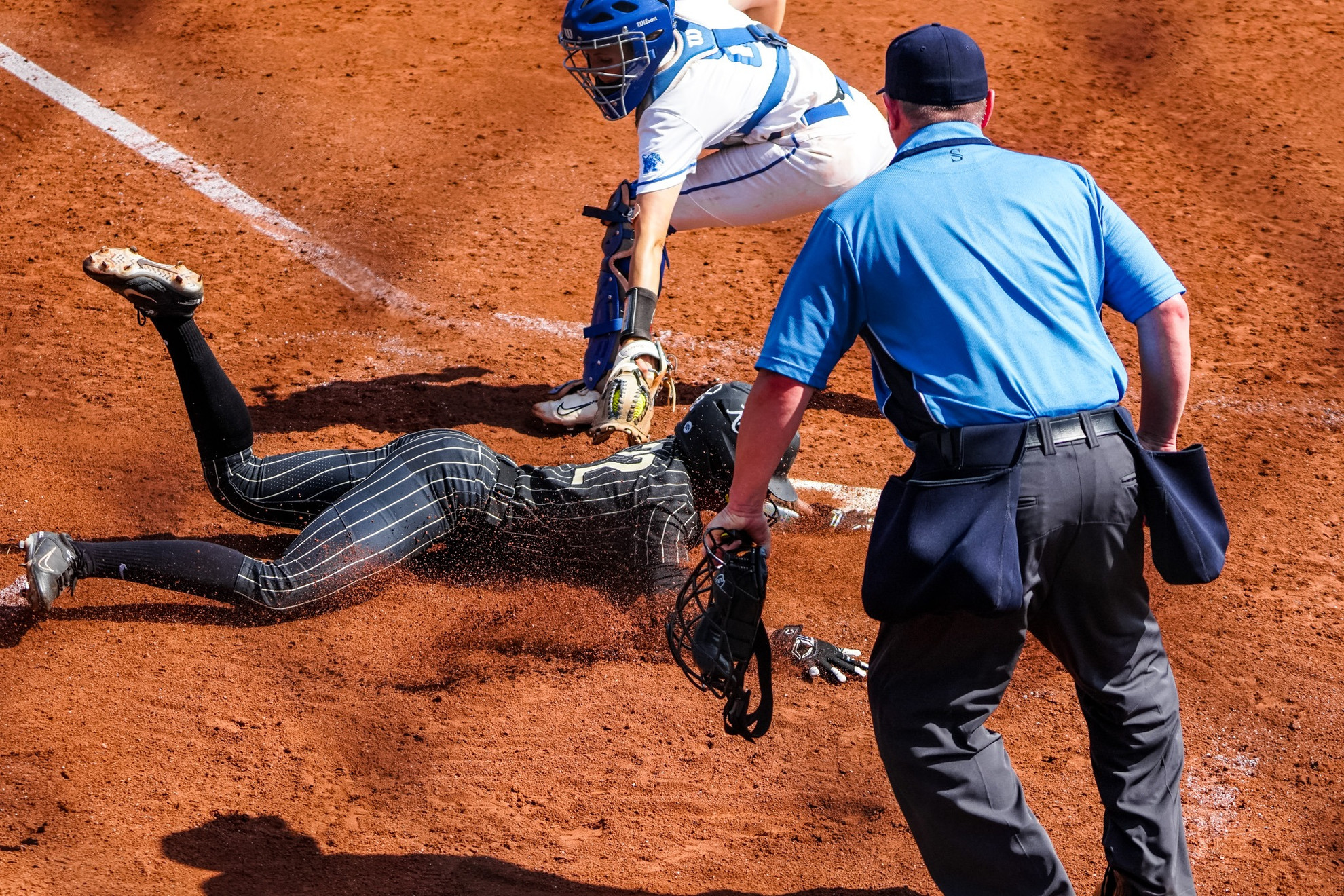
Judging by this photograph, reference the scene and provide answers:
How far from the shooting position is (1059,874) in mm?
→ 2512

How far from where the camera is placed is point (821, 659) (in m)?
3.84

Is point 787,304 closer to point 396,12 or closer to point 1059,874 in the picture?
point 1059,874

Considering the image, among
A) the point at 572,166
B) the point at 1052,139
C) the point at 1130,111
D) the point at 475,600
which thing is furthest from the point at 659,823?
the point at 1130,111

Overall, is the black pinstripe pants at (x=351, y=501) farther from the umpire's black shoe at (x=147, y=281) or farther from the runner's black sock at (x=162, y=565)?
the umpire's black shoe at (x=147, y=281)

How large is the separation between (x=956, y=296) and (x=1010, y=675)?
0.79m

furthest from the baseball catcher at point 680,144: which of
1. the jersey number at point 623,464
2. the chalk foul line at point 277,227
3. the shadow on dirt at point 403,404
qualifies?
the chalk foul line at point 277,227

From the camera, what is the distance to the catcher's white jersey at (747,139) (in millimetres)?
4754

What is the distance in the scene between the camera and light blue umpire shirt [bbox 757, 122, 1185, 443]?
96.1 inches

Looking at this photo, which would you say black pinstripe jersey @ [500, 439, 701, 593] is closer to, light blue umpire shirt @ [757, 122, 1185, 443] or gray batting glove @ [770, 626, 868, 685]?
gray batting glove @ [770, 626, 868, 685]

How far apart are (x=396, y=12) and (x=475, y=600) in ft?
19.3

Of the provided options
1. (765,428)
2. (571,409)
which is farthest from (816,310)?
(571,409)

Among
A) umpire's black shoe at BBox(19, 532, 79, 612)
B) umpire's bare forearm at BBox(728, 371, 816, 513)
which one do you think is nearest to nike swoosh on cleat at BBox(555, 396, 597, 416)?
umpire's black shoe at BBox(19, 532, 79, 612)

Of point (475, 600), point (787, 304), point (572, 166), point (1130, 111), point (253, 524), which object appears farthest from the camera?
point (1130, 111)

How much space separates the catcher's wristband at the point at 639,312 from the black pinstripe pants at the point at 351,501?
92 centimetres
